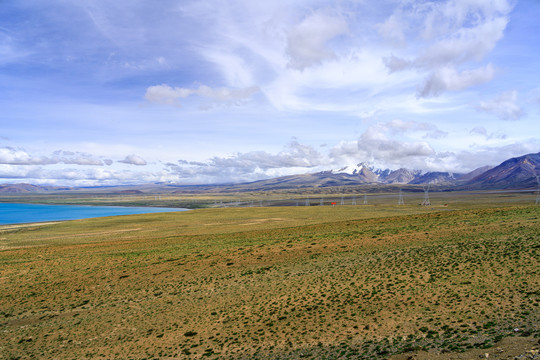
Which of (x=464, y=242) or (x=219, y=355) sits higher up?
(x=464, y=242)

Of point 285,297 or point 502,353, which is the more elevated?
point 502,353

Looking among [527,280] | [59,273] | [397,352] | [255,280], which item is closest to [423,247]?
[527,280]

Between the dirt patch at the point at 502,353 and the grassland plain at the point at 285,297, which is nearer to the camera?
the dirt patch at the point at 502,353

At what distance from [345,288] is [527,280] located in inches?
501

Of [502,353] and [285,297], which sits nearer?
[502,353]

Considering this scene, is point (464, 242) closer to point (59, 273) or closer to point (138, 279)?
point (138, 279)

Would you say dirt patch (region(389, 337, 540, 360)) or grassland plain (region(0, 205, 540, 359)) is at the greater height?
dirt patch (region(389, 337, 540, 360))

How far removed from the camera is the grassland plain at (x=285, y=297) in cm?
1766

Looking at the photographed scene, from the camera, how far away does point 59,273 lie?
3641cm

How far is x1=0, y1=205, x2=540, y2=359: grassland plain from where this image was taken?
17656mm

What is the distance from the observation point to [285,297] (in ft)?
84.1

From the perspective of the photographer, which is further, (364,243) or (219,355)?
(364,243)

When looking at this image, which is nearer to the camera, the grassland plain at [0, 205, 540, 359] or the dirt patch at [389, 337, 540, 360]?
the dirt patch at [389, 337, 540, 360]

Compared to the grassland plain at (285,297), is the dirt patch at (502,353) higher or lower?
higher
